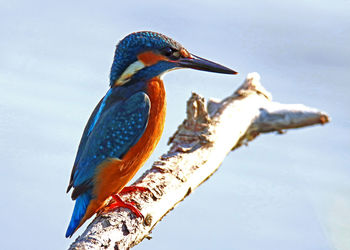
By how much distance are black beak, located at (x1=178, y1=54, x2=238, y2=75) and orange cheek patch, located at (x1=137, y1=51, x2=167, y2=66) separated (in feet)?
0.40

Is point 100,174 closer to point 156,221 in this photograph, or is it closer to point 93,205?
point 93,205

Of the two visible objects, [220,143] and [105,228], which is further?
[220,143]

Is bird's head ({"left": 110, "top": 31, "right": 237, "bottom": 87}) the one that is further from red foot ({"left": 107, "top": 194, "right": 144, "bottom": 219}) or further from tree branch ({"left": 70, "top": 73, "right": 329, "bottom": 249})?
red foot ({"left": 107, "top": 194, "right": 144, "bottom": 219})

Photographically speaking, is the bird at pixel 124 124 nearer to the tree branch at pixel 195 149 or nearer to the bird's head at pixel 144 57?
the bird's head at pixel 144 57

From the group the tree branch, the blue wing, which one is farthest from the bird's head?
the tree branch

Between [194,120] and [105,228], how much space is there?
1047 mm

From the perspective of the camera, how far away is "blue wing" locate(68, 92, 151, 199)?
287cm

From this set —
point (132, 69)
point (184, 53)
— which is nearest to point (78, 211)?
point (132, 69)

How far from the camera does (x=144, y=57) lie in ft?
9.78

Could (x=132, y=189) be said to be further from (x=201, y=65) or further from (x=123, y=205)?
(x=201, y=65)

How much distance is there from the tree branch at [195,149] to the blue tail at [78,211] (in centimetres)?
15

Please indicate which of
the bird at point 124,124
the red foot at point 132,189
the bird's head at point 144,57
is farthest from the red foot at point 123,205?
the bird's head at point 144,57

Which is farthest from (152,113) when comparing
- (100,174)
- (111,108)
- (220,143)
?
(220,143)

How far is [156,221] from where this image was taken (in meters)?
2.92
